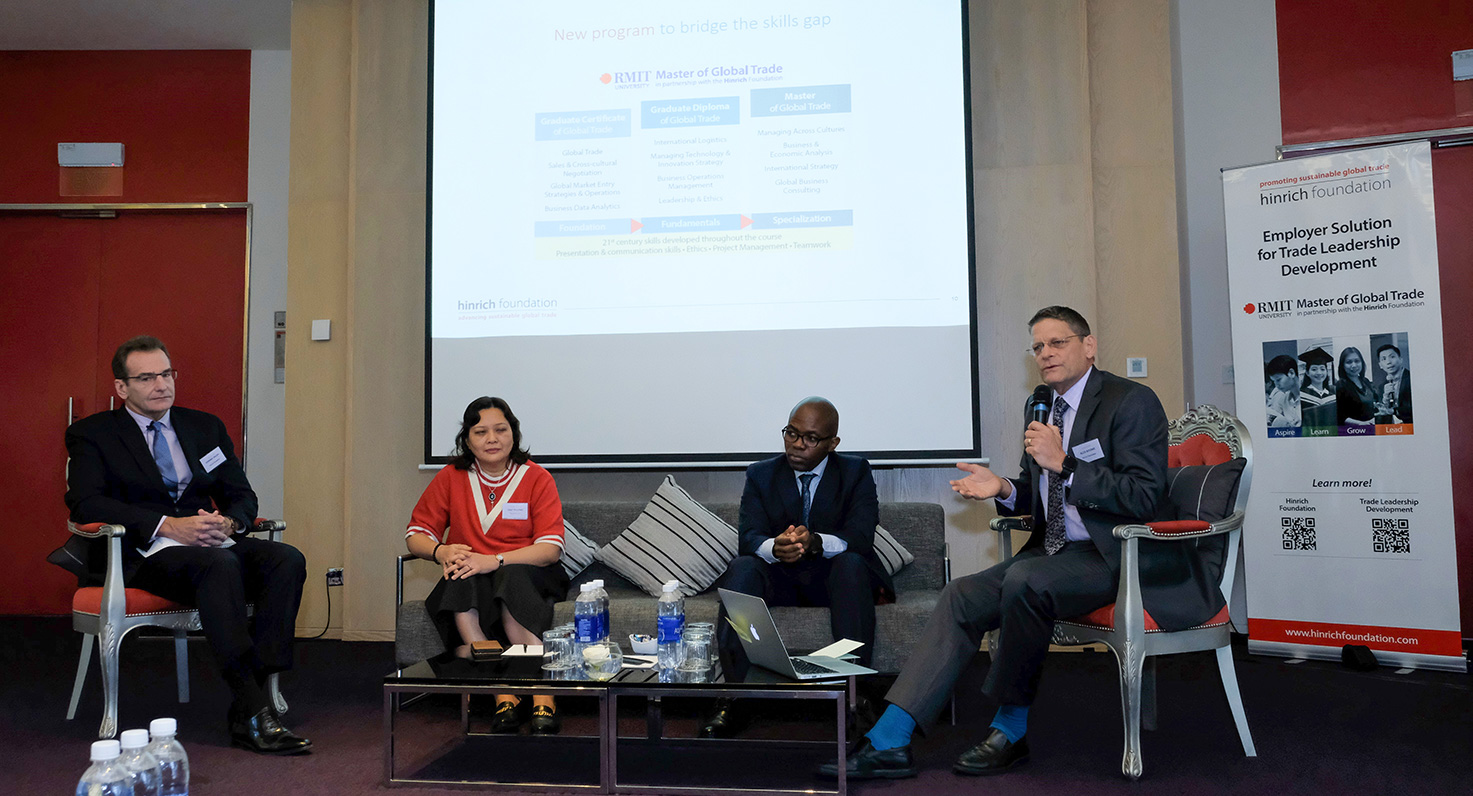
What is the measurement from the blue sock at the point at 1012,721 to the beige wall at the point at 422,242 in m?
1.54

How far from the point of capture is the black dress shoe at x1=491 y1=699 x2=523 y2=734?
260 cm

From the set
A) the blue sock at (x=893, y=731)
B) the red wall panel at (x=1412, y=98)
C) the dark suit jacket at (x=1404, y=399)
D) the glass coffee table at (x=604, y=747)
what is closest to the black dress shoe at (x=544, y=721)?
the glass coffee table at (x=604, y=747)

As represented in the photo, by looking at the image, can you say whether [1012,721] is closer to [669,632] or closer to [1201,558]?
[1201,558]

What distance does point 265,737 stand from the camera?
2.52 m

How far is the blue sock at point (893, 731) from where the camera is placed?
2291 mm

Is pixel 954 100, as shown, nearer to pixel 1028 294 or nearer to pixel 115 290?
pixel 1028 294

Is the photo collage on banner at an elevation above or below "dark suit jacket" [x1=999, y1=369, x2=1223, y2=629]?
above

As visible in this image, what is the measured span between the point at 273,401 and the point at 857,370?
10.3 feet

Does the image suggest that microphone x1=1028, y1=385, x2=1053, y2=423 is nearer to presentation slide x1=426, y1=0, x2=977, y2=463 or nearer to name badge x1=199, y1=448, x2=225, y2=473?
presentation slide x1=426, y1=0, x2=977, y2=463

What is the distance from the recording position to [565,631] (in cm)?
236

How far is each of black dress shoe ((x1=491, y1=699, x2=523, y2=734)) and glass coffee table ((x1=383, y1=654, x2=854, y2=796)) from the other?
1.2 inches

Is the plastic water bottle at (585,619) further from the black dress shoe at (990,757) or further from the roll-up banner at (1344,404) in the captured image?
the roll-up banner at (1344,404)

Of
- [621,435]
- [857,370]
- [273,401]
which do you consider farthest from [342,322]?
[857,370]

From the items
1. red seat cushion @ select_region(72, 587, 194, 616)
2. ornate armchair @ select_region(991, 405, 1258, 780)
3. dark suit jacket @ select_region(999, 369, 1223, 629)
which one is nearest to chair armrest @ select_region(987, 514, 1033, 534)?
ornate armchair @ select_region(991, 405, 1258, 780)
